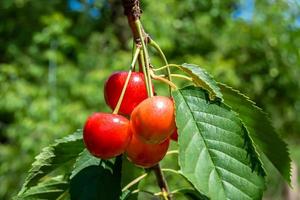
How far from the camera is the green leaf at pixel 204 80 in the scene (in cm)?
68

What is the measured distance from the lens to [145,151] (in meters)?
0.65

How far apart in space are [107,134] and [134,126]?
33 millimetres

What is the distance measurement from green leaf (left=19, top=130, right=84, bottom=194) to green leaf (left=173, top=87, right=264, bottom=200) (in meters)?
0.20

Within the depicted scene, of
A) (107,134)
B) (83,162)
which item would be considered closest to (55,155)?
(83,162)

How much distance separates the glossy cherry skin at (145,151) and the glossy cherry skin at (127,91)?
41 millimetres

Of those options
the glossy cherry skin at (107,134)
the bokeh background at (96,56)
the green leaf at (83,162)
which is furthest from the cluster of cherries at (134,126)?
the bokeh background at (96,56)

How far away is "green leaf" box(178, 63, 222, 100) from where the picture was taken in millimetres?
677

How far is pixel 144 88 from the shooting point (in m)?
0.68

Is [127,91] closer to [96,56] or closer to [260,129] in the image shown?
[260,129]

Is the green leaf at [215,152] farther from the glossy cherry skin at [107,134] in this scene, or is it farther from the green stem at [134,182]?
the green stem at [134,182]

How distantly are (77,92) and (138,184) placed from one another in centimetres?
326

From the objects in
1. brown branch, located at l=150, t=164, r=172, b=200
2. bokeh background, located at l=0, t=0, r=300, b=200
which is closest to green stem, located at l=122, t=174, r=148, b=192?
brown branch, located at l=150, t=164, r=172, b=200

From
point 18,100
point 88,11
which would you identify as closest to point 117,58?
point 18,100

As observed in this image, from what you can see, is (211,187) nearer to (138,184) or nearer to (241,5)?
(138,184)
